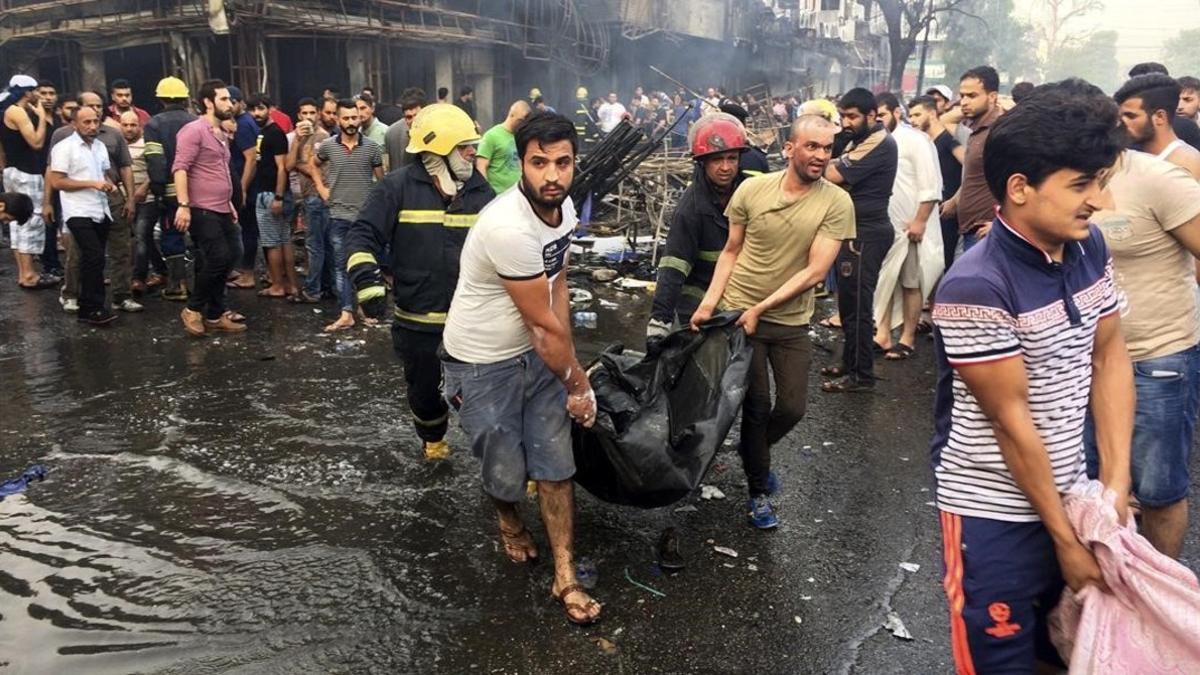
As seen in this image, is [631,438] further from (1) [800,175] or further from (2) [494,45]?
(2) [494,45]

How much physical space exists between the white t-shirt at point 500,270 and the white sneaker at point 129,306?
5593 millimetres

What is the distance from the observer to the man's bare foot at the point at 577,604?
10.5 ft

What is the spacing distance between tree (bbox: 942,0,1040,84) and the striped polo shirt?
144 feet

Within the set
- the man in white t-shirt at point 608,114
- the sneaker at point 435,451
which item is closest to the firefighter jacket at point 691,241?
the sneaker at point 435,451

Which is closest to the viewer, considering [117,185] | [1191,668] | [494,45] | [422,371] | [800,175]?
[1191,668]

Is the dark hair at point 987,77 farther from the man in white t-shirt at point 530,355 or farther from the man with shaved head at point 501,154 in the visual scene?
the man in white t-shirt at point 530,355

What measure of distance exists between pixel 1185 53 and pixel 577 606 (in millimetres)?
101933

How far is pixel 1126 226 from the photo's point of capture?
2.99 metres

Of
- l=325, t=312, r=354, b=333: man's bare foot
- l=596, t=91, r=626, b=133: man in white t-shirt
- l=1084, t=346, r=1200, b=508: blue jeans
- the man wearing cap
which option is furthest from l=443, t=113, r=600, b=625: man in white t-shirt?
l=596, t=91, r=626, b=133: man in white t-shirt

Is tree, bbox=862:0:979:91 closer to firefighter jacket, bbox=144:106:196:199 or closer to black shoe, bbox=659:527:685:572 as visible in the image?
firefighter jacket, bbox=144:106:196:199

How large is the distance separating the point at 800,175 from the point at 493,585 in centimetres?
220

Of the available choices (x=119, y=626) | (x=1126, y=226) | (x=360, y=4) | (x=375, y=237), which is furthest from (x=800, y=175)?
(x=360, y=4)

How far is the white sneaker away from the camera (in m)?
7.80

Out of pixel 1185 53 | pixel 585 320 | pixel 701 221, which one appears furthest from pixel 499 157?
pixel 1185 53
